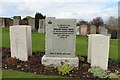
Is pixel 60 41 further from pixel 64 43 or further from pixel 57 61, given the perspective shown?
pixel 57 61

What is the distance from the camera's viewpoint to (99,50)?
6859 mm

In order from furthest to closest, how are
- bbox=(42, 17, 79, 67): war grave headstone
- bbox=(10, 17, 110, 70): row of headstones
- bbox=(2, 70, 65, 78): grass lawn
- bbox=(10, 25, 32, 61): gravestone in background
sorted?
bbox=(10, 25, 32, 61): gravestone in background, bbox=(42, 17, 79, 67): war grave headstone, bbox=(10, 17, 110, 70): row of headstones, bbox=(2, 70, 65, 78): grass lawn

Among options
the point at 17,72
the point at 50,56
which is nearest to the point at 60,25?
the point at 50,56

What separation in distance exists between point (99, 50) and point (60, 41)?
1.64 meters

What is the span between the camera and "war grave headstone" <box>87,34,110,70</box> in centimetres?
680

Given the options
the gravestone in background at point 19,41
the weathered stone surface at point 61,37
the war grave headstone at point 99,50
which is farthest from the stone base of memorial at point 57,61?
the gravestone in background at point 19,41

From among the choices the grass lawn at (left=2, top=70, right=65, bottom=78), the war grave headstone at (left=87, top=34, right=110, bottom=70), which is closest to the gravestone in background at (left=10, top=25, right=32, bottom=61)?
the grass lawn at (left=2, top=70, right=65, bottom=78)

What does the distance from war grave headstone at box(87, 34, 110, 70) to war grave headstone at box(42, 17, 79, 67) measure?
2.41ft

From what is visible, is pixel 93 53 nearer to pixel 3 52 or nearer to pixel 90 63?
pixel 90 63

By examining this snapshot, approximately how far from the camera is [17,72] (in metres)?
6.02

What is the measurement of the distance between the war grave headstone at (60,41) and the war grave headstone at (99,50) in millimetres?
734

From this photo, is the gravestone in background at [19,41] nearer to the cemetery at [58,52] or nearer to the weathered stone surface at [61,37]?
the cemetery at [58,52]

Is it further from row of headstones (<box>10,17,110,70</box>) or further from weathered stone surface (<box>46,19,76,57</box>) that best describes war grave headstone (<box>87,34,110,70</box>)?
weathered stone surface (<box>46,19,76,57</box>)

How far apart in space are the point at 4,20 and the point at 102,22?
16.5m
